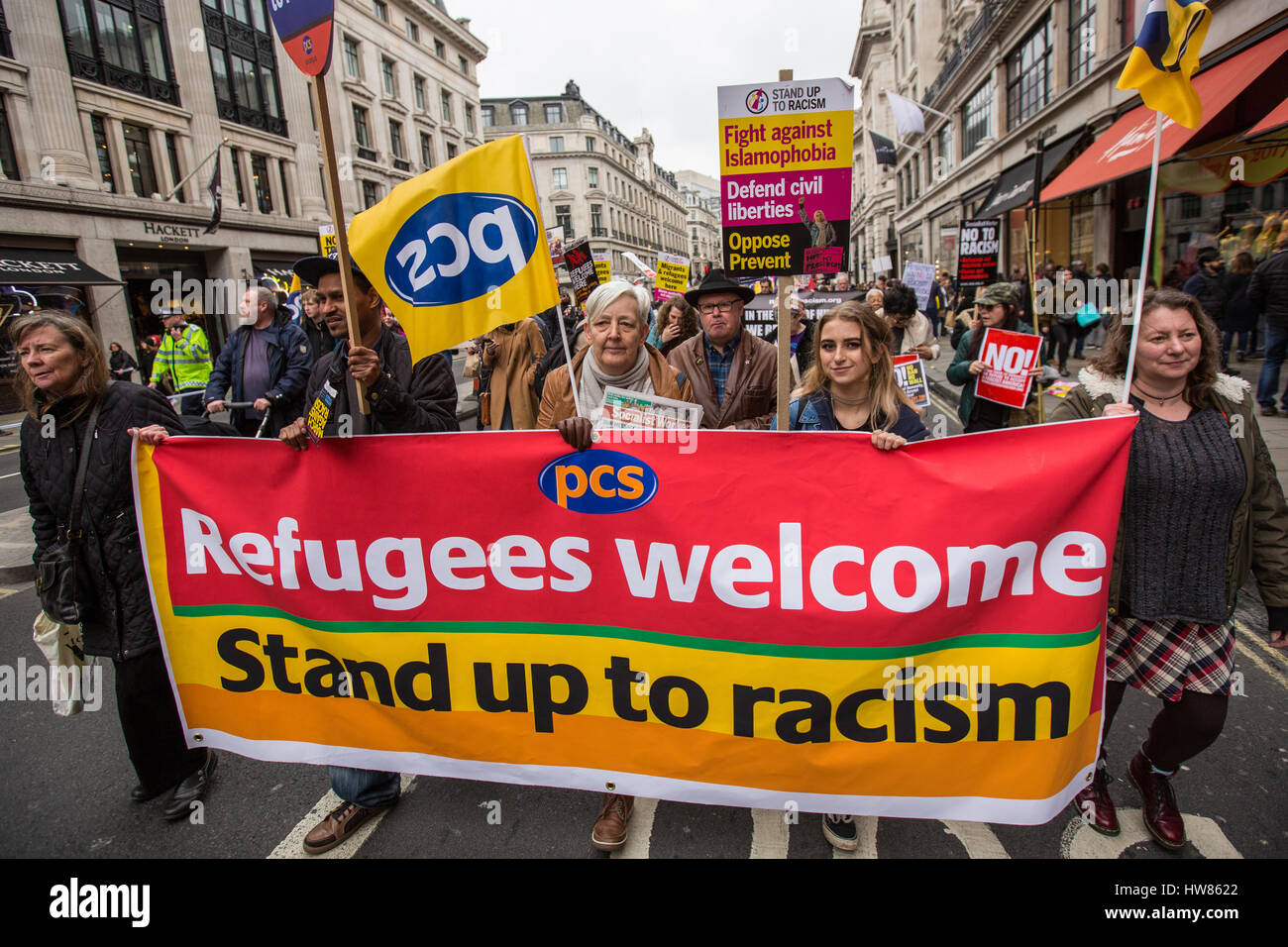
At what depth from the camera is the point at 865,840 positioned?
258 centimetres

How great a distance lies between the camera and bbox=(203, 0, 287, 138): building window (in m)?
26.0

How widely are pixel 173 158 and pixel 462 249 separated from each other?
28938 mm

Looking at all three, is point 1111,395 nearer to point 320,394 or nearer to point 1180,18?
point 1180,18

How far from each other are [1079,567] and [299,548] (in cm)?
278

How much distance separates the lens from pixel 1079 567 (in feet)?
7.13

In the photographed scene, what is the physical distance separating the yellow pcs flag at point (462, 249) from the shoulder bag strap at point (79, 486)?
1433mm

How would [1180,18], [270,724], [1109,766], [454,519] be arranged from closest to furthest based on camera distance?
[1180,18] → [454,519] → [270,724] → [1109,766]

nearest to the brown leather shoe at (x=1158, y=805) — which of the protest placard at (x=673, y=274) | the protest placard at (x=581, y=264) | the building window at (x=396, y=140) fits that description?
the protest placard at (x=581, y=264)

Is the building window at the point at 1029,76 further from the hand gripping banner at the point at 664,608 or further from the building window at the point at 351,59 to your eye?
the building window at the point at 351,59

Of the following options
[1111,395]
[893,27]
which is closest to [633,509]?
[1111,395]

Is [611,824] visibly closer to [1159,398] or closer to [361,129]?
[1159,398]

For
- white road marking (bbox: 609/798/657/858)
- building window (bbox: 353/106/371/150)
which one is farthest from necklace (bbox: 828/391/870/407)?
building window (bbox: 353/106/371/150)

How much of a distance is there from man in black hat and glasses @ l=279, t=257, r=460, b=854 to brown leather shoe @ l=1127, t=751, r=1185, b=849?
2.97 metres

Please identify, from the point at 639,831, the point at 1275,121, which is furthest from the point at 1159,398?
the point at 1275,121
